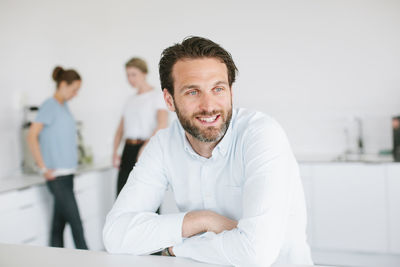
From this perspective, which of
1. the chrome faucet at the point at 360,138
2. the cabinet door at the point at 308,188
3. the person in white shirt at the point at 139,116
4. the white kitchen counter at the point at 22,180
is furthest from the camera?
the chrome faucet at the point at 360,138

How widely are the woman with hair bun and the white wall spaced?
746mm

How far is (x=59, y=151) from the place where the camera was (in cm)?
267

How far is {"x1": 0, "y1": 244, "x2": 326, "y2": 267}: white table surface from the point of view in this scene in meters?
0.96

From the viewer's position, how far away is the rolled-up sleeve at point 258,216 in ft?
3.14

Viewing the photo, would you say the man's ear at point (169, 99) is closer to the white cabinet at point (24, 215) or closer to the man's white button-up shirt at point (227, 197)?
the man's white button-up shirt at point (227, 197)

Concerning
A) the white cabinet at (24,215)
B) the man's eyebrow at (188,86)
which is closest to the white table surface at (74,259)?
the man's eyebrow at (188,86)

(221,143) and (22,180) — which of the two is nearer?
(221,143)

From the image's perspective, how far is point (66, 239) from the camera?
296 cm

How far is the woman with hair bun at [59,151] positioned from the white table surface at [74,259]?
160cm

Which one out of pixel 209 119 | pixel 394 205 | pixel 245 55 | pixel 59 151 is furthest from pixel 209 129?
pixel 245 55

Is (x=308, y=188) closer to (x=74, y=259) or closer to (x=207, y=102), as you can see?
(x=207, y=102)

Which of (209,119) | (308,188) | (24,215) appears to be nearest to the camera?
(209,119)

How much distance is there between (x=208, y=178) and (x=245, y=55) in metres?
2.55

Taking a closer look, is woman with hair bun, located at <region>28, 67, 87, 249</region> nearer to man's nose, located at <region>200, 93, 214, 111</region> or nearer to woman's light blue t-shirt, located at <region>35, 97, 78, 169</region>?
woman's light blue t-shirt, located at <region>35, 97, 78, 169</region>
